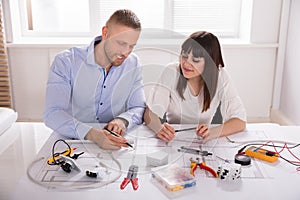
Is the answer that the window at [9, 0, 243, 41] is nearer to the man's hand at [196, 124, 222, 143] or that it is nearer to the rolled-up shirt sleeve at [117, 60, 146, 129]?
the rolled-up shirt sleeve at [117, 60, 146, 129]

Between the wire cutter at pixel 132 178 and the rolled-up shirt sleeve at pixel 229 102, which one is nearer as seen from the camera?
the wire cutter at pixel 132 178

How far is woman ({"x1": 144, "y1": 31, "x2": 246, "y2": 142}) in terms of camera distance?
1.37 metres

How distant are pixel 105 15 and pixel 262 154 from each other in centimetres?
223

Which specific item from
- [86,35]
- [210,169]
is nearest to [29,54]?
[86,35]

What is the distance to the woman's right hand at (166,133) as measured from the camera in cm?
132

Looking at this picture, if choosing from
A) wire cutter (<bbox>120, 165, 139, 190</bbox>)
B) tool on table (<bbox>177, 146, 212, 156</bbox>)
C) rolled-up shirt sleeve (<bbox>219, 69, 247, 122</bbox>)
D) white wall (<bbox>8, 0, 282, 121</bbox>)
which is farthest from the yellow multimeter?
white wall (<bbox>8, 0, 282, 121</bbox>)

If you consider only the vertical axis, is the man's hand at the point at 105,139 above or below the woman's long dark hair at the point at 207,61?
below

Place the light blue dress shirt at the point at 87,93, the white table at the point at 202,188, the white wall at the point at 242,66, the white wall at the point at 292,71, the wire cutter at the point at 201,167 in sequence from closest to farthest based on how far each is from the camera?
the white table at the point at 202,188
the wire cutter at the point at 201,167
the light blue dress shirt at the point at 87,93
the white wall at the point at 292,71
the white wall at the point at 242,66

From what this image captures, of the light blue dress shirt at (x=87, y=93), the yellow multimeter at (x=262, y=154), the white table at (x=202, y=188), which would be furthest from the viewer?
the light blue dress shirt at (x=87, y=93)

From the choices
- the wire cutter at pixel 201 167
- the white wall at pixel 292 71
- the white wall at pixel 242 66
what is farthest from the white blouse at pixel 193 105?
the white wall at pixel 242 66

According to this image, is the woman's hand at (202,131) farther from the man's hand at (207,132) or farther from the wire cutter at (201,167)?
the wire cutter at (201,167)

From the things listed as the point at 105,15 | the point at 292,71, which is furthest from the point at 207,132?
the point at 105,15

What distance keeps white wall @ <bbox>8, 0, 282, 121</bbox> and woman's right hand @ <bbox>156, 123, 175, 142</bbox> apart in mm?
1788

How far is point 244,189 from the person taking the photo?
1002 millimetres
